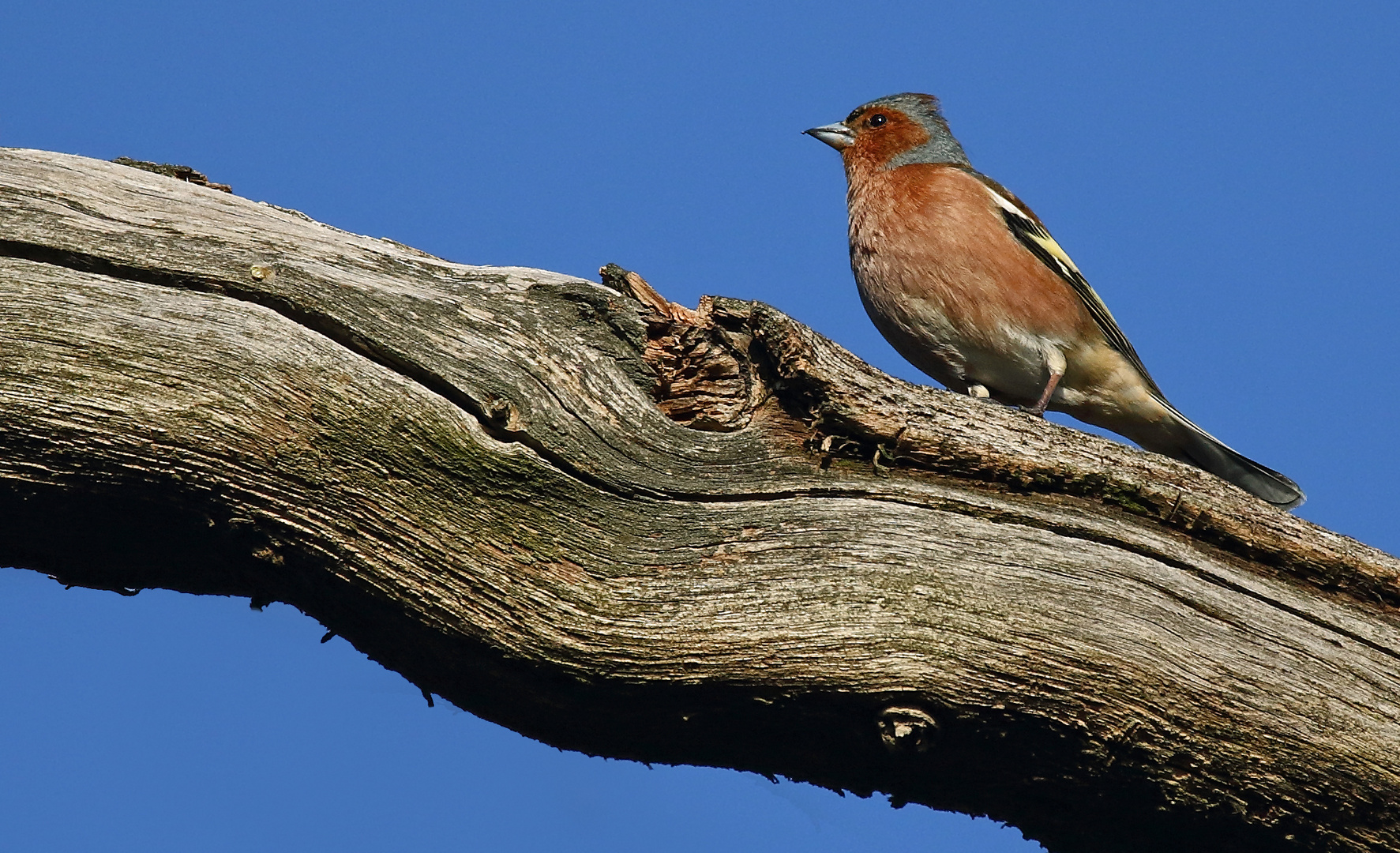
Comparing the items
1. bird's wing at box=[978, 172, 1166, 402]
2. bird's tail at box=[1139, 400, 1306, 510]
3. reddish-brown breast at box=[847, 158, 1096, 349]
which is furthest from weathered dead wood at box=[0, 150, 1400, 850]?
bird's wing at box=[978, 172, 1166, 402]

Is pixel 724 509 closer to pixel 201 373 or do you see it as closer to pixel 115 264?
pixel 201 373

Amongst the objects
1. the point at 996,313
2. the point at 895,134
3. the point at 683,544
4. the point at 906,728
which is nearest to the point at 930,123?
the point at 895,134

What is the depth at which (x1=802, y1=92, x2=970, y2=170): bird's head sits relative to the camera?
8.58 meters

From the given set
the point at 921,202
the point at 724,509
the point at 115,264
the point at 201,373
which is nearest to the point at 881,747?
the point at 724,509

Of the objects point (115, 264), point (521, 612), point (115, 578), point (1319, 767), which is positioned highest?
point (115, 264)

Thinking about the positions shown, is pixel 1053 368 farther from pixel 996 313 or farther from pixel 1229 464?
pixel 1229 464

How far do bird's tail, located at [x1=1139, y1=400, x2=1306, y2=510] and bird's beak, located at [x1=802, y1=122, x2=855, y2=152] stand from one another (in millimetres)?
3147

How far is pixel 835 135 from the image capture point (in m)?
8.80

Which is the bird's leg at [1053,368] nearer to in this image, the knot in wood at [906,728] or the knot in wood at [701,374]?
the knot in wood at [701,374]

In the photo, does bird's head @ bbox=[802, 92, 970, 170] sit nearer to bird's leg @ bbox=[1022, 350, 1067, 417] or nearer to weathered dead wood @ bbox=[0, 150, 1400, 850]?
bird's leg @ bbox=[1022, 350, 1067, 417]

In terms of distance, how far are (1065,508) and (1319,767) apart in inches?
45.0

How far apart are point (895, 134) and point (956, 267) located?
6.76 feet

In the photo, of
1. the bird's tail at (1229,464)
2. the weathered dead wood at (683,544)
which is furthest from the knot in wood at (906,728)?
the bird's tail at (1229,464)

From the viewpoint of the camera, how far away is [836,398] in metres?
4.15
